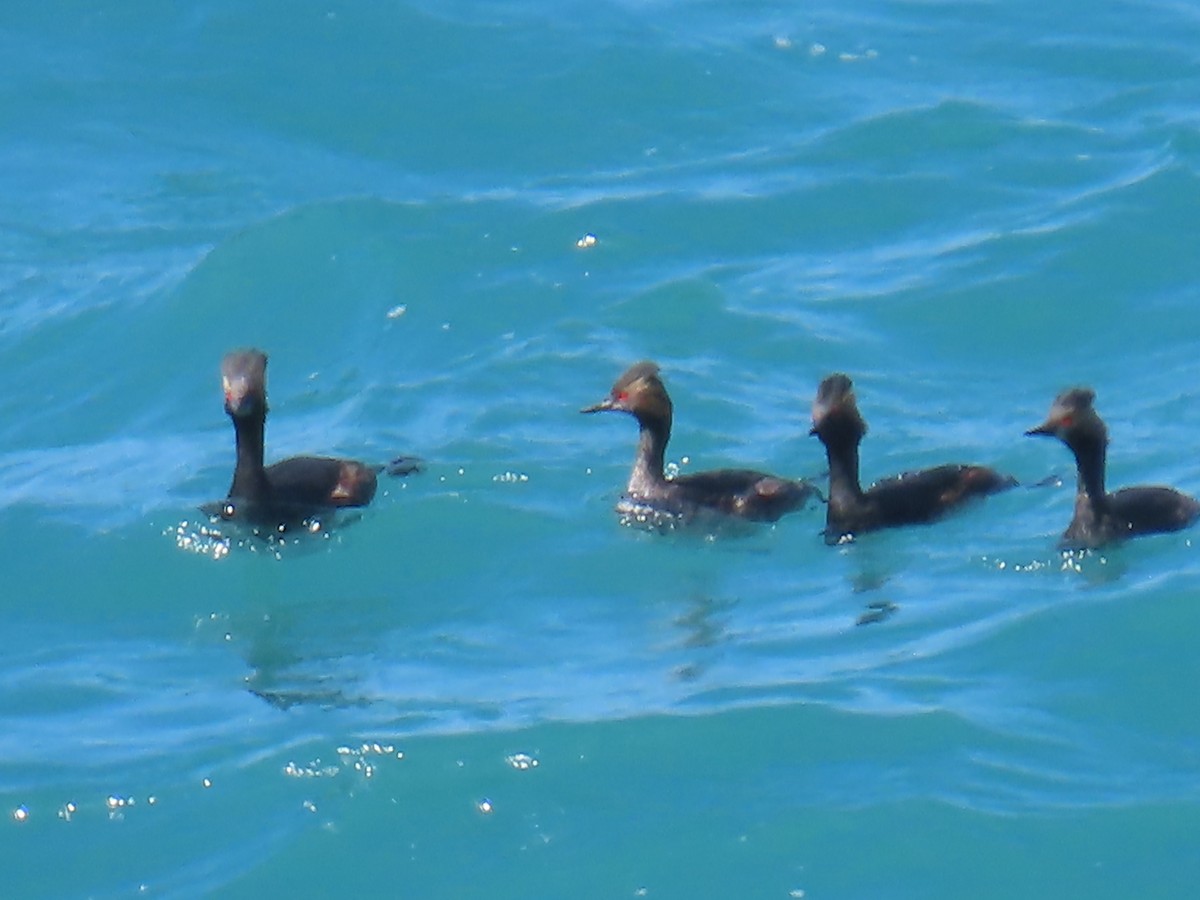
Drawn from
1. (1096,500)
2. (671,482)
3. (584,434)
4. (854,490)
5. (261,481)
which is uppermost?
(584,434)

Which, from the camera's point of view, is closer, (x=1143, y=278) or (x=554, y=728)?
(x=554, y=728)

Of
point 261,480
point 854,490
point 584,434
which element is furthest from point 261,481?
point 854,490

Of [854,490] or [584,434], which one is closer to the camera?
[854,490]

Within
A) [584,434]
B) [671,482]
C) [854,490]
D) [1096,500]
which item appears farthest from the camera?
[584,434]

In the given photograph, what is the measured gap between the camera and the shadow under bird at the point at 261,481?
12.4 metres

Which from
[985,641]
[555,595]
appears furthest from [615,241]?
[985,641]

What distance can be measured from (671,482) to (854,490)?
1.10 metres

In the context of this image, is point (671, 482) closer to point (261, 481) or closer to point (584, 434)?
point (584, 434)

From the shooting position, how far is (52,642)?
1116 cm

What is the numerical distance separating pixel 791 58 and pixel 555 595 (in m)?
10.8

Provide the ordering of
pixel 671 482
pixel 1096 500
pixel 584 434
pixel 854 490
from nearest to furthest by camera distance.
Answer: pixel 1096 500 → pixel 854 490 → pixel 671 482 → pixel 584 434

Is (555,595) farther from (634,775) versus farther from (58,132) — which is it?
(58,132)

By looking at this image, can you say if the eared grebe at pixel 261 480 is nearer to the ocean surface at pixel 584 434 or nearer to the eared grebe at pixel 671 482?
the ocean surface at pixel 584 434

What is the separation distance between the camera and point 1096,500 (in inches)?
447
